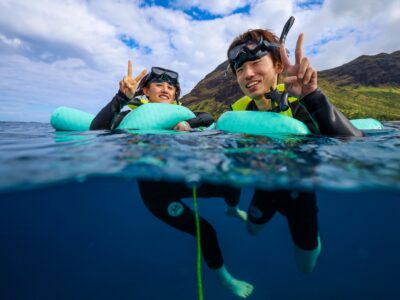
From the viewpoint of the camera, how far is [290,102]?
4688mm

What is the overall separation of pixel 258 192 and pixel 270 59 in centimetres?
240

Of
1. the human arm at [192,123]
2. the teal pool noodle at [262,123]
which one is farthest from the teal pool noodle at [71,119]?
the teal pool noodle at [262,123]

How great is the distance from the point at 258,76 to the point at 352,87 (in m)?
113

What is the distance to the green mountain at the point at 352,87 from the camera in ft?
216

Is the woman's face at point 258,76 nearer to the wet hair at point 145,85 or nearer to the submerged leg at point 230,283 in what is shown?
the wet hair at point 145,85

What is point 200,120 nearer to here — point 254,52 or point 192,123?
point 192,123

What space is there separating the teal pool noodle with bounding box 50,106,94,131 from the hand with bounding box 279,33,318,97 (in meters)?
5.97

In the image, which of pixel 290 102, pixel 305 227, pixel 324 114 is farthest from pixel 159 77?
pixel 305 227

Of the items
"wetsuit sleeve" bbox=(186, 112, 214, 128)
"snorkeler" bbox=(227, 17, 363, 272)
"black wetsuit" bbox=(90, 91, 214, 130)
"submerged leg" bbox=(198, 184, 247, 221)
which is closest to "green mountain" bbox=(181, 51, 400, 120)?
"submerged leg" bbox=(198, 184, 247, 221)

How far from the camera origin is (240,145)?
3891 millimetres

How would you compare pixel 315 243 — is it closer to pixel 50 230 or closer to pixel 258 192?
pixel 258 192

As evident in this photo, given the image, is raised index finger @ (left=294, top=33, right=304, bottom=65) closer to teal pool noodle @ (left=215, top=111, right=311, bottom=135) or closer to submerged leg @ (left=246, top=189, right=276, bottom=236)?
teal pool noodle @ (left=215, top=111, right=311, bottom=135)

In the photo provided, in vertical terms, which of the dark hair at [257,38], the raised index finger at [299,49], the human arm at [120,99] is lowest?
the human arm at [120,99]

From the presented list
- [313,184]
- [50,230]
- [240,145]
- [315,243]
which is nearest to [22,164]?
[240,145]
